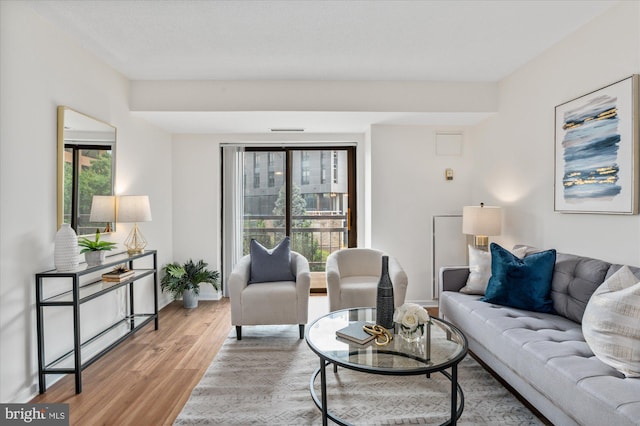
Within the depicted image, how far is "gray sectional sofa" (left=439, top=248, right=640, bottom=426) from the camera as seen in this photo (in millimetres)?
1467

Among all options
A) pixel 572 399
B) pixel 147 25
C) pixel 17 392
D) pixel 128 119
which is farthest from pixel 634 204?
pixel 128 119

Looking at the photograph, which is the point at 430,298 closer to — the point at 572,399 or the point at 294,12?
the point at 572,399

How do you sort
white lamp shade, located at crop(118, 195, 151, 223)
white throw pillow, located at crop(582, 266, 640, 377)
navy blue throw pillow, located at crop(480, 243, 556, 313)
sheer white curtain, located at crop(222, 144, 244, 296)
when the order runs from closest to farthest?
white throw pillow, located at crop(582, 266, 640, 377) → navy blue throw pillow, located at crop(480, 243, 556, 313) → white lamp shade, located at crop(118, 195, 151, 223) → sheer white curtain, located at crop(222, 144, 244, 296)

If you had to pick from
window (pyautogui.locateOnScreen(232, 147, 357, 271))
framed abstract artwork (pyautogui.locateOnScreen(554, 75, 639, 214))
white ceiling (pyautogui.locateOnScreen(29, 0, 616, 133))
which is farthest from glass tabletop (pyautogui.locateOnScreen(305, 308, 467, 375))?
window (pyautogui.locateOnScreen(232, 147, 357, 271))

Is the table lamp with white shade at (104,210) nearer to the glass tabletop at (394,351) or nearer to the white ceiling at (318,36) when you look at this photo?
the white ceiling at (318,36)

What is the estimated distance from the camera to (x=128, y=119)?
3.57 meters

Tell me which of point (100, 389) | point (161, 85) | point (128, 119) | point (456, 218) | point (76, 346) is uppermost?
point (161, 85)

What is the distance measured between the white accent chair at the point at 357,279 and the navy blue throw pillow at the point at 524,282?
797mm

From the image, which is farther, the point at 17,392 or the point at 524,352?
the point at 17,392

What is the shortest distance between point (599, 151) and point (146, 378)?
3.70m

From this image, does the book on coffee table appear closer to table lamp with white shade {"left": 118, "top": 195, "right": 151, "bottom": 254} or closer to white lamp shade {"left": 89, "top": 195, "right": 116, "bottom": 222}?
table lamp with white shade {"left": 118, "top": 195, "right": 151, "bottom": 254}

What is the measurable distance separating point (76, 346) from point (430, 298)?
367cm
